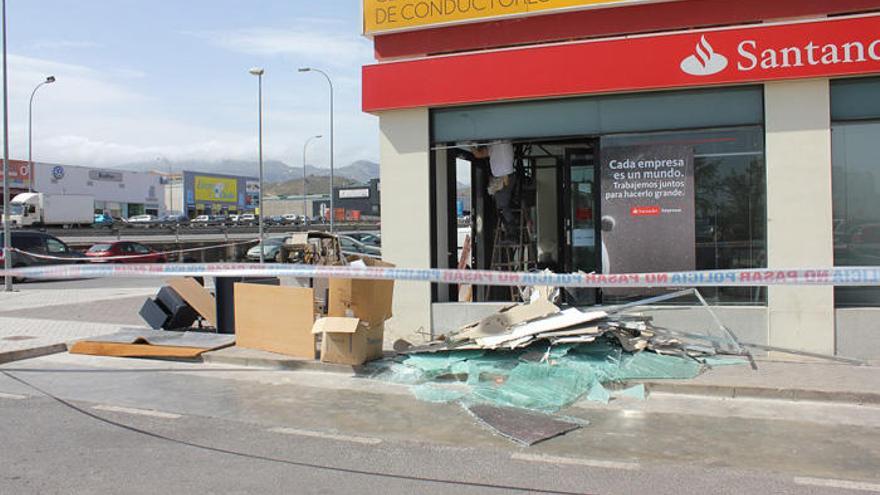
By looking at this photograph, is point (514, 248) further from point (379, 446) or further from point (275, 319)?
point (379, 446)

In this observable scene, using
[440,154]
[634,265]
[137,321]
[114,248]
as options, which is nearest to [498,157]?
[440,154]

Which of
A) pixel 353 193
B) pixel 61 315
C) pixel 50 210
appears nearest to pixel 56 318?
pixel 61 315

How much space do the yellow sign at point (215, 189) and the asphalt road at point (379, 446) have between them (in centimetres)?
11057

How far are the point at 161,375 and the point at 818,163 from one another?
8684mm

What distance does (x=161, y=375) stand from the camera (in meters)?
8.81

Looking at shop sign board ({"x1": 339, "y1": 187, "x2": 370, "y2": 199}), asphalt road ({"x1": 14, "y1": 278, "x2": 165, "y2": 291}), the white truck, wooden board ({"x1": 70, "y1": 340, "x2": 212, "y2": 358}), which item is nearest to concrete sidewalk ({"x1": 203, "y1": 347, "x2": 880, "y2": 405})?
wooden board ({"x1": 70, "y1": 340, "x2": 212, "y2": 358})

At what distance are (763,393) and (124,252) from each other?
1013 inches

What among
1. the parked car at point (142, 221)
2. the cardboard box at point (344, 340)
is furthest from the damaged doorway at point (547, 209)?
the parked car at point (142, 221)

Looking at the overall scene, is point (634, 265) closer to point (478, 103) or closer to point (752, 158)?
point (752, 158)

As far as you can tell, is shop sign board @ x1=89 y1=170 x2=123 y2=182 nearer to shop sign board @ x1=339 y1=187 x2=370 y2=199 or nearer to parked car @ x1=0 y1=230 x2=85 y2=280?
shop sign board @ x1=339 y1=187 x2=370 y2=199

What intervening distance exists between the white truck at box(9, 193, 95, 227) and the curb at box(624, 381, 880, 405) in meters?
54.4

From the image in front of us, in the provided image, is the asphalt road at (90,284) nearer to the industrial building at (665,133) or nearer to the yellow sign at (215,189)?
the industrial building at (665,133)

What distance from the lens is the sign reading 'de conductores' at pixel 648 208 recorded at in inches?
388

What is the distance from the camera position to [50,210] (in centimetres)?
5609
